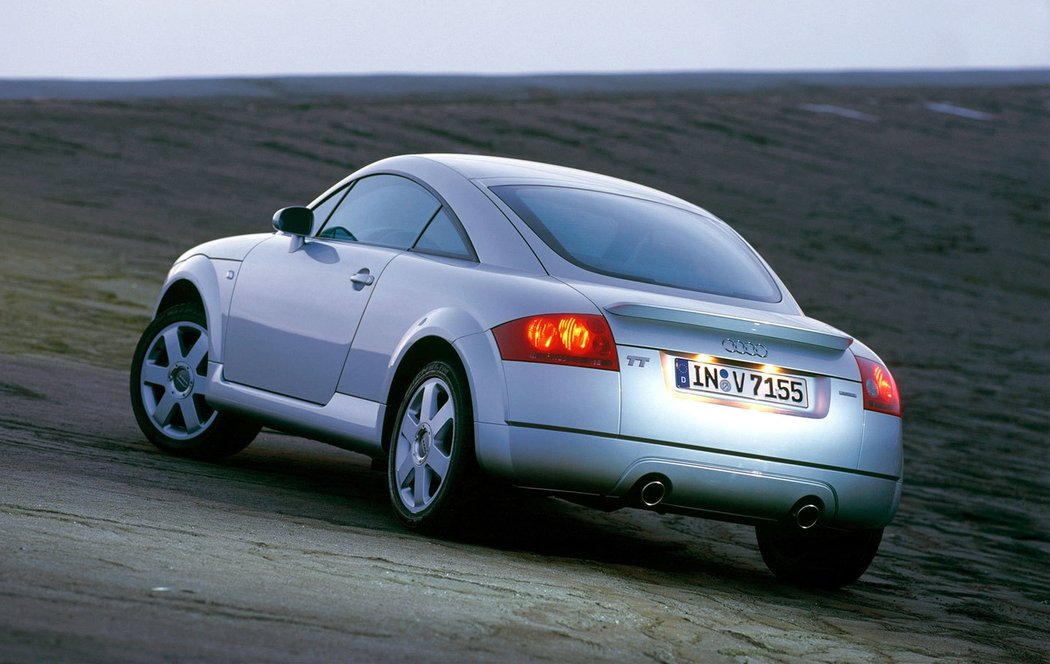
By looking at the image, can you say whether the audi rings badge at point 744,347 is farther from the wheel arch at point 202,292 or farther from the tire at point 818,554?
the wheel arch at point 202,292

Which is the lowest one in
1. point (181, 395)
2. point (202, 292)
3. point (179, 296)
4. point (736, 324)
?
point (181, 395)

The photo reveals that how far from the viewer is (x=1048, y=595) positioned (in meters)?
7.27

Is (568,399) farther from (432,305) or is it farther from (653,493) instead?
(432,305)

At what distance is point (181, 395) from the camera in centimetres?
787

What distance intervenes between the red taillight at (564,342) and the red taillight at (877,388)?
3.34 ft

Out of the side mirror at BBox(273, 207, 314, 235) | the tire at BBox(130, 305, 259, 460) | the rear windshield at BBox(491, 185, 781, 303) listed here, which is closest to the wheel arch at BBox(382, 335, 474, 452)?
the rear windshield at BBox(491, 185, 781, 303)

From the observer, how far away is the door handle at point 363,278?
22.2 feet

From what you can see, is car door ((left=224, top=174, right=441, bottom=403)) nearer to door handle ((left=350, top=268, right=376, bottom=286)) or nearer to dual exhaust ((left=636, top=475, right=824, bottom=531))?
door handle ((left=350, top=268, right=376, bottom=286))

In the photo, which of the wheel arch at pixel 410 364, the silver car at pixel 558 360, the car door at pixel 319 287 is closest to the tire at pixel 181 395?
the silver car at pixel 558 360

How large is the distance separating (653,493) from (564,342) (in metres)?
0.60

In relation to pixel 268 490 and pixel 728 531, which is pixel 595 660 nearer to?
pixel 268 490

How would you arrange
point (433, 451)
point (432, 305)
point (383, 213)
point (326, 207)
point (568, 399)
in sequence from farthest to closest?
point (326, 207) → point (383, 213) → point (432, 305) → point (433, 451) → point (568, 399)

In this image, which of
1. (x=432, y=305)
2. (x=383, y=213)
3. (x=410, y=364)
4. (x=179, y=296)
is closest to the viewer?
(x=432, y=305)

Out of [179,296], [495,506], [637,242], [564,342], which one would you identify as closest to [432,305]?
[564,342]
